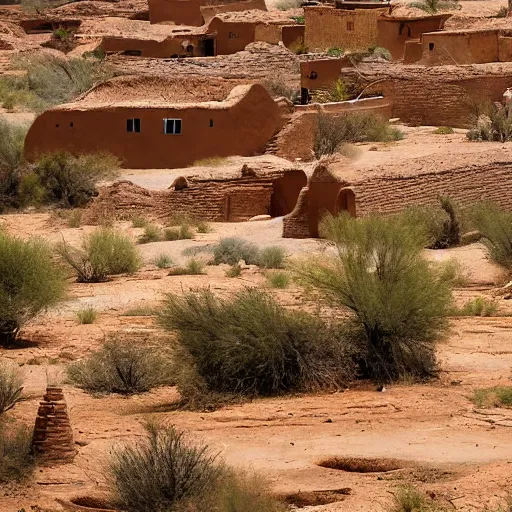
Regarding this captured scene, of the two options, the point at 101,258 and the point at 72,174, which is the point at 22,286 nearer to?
the point at 101,258

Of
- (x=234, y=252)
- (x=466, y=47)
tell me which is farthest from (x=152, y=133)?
(x=466, y=47)

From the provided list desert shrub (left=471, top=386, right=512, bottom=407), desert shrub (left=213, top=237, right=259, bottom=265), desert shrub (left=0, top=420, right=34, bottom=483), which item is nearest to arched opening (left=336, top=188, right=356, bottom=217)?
desert shrub (left=213, top=237, right=259, bottom=265)

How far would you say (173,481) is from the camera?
45.3 feet

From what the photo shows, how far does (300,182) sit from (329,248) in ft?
18.8

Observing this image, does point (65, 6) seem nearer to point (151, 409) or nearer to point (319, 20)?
point (319, 20)

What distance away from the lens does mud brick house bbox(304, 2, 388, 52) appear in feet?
157

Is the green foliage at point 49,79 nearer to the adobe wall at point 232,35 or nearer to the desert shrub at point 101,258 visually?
the adobe wall at point 232,35

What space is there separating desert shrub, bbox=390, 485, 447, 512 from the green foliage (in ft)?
99.9

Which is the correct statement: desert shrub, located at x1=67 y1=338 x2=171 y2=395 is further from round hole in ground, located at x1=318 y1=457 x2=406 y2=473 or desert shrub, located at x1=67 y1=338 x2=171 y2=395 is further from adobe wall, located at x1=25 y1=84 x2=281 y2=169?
adobe wall, located at x1=25 y1=84 x2=281 y2=169

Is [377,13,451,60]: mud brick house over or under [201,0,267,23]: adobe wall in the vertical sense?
over

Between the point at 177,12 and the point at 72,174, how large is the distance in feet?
80.0

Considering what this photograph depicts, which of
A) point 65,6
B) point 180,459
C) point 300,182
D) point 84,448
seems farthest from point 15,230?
point 65,6

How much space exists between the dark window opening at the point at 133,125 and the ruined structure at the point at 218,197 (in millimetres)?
3541

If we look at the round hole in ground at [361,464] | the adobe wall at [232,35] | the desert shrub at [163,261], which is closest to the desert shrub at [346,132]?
the desert shrub at [163,261]
